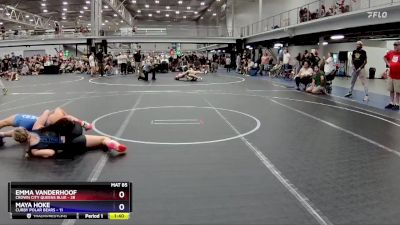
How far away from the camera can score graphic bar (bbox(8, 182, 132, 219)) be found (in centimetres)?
232

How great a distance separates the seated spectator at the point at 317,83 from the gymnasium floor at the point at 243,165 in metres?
4.07

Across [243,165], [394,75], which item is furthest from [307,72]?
[243,165]

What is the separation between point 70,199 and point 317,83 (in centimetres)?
1287

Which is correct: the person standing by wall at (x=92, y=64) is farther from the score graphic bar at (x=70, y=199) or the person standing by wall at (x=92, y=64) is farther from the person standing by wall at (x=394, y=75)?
the score graphic bar at (x=70, y=199)

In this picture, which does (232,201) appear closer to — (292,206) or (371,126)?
(292,206)

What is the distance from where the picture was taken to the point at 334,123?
802 cm

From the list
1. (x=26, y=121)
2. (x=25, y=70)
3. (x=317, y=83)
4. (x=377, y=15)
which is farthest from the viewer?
(x=25, y=70)

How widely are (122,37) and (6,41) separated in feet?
37.1

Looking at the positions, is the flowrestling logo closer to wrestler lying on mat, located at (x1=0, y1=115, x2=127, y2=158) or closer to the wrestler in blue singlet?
wrestler lying on mat, located at (x1=0, y1=115, x2=127, y2=158)

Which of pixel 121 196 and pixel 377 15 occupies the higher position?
pixel 377 15

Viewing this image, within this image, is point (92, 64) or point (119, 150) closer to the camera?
point (119, 150)

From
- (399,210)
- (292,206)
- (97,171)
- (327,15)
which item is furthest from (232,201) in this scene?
(327,15)

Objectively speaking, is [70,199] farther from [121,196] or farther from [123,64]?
[123,64]

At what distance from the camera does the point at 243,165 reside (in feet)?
16.4
